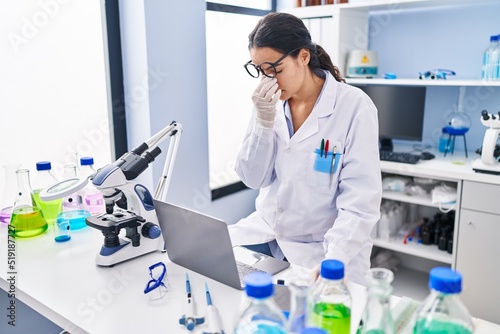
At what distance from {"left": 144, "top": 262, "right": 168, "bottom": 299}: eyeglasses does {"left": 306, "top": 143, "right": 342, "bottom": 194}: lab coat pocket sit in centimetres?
59

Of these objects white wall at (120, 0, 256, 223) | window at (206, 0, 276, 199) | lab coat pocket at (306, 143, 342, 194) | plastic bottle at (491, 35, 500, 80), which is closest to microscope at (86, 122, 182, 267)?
lab coat pocket at (306, 143, 342, 194)

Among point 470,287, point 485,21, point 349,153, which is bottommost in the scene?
point 470,287

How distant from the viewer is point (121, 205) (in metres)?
1.43

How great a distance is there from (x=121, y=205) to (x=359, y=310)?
794 millimetres

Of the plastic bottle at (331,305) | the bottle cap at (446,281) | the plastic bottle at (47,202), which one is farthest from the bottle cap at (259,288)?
the plastic bottle at (47,202)

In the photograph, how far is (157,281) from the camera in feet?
3.84

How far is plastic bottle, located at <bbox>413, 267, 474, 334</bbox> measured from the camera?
0.67 meters

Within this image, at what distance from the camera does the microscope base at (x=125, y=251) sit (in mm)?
1282

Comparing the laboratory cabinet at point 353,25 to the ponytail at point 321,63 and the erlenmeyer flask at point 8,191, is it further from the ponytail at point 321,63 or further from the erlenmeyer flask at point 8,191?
the erlenmeyer flask at point 8,191

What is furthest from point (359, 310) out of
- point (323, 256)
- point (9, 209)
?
point (9, 209)

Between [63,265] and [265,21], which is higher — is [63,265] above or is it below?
below

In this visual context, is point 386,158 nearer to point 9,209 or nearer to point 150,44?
point 150,44

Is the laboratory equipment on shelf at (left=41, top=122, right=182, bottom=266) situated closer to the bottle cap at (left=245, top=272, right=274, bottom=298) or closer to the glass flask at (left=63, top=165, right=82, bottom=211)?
the glass flask at (left=63, top=165, right=82, bottom=211)

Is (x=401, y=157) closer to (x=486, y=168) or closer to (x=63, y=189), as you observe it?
(x=486, y=168)
